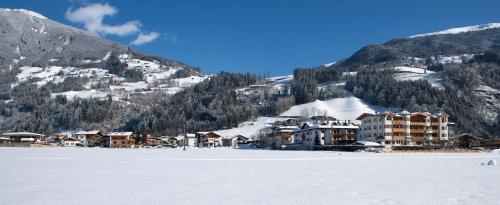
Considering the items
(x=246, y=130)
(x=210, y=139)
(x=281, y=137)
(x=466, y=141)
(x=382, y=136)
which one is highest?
(x=246, y=130)

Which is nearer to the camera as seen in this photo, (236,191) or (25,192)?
(25,192)

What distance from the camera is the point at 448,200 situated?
16859 millimetres

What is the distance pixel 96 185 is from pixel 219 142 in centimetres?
15043

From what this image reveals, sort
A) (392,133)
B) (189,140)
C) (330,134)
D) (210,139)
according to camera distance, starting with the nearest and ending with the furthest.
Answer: (392,133), (330,134), (210,139), (189,140)

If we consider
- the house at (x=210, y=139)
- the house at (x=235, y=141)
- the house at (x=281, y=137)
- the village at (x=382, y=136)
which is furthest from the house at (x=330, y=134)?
the house at (x=210, y=139)

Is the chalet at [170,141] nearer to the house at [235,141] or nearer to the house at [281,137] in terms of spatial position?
the house at [235,141]

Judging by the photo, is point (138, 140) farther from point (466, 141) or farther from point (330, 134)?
point (466, 141)

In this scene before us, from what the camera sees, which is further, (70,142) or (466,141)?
(70,142)

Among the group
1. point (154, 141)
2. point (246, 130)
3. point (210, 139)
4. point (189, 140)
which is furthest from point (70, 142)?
point (246, 130)

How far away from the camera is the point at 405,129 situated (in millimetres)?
112312

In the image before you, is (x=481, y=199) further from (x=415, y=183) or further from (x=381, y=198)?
(x=415, y=183)

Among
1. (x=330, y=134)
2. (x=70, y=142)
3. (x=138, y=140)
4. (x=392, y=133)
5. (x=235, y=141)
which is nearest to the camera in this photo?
(x=392, y=133)

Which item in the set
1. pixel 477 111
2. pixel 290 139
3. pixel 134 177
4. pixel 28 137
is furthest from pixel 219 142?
pixel 134 177

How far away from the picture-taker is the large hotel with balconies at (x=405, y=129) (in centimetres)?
10969
